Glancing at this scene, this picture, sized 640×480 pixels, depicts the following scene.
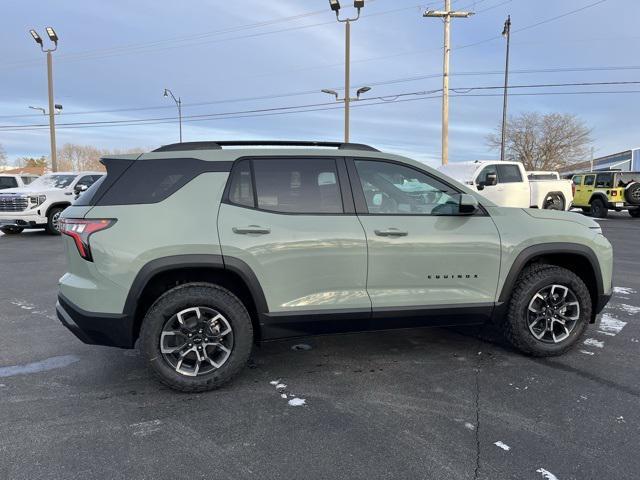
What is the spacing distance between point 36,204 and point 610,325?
13.7 metres

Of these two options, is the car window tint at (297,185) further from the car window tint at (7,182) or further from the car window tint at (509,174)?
the car window tint at (7,182)

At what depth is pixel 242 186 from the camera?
3494mm

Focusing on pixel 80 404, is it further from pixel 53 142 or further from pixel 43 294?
pixel 53 142

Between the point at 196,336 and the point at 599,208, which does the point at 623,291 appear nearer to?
the point at 196,336

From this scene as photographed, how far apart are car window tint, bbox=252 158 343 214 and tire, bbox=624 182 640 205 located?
19701mm

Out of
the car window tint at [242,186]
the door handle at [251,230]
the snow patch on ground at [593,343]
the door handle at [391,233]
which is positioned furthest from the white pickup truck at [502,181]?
the door handle at [251,230]

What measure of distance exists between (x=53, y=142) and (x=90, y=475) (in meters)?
26.3

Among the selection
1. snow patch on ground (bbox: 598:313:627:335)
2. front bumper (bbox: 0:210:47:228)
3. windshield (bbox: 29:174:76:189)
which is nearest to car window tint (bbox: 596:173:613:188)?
snow patch on ground (bbox: 598:313:627:335)

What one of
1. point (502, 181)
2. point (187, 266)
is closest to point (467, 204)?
point (187, 266)

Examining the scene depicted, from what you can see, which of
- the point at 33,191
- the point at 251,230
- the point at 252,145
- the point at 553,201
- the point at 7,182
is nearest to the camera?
the point at 251,230

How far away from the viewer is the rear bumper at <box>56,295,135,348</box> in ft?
10.7

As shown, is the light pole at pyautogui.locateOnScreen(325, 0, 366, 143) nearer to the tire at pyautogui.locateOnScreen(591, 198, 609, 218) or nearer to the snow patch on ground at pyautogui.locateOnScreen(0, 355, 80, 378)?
the tire at pyautogui.locateOnScreen(591, 198, 609, 218)

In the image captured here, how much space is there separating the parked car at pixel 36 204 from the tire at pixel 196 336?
10500 millimetres

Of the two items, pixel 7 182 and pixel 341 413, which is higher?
pixel 7 182
